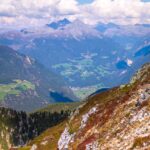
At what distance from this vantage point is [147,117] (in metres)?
63.9

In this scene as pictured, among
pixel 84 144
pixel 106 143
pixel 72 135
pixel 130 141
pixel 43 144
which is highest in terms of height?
pixel 130 141

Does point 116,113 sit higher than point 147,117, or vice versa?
point 147,117

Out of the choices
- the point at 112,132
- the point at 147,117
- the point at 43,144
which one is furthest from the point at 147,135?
the point at 43,144

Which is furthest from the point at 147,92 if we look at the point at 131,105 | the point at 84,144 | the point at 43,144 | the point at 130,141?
the point at 43,144

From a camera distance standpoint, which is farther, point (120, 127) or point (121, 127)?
point (120, 127)

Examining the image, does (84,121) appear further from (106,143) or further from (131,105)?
(106,143)

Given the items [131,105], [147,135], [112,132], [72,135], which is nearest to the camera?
[147,135]

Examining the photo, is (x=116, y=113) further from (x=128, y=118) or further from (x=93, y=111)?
(x=93, y=111)

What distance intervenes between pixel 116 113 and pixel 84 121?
20.5m

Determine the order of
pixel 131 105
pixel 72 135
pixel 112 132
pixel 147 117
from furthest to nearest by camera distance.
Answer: pixel 72 135 < pixel 131 105 < pixel 112 132 < pixel 147 117

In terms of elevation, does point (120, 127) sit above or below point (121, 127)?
below

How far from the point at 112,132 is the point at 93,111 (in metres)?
35.5

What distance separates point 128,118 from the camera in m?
72.1

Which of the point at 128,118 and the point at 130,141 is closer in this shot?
the point at 130,141
